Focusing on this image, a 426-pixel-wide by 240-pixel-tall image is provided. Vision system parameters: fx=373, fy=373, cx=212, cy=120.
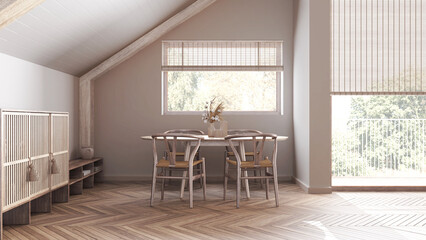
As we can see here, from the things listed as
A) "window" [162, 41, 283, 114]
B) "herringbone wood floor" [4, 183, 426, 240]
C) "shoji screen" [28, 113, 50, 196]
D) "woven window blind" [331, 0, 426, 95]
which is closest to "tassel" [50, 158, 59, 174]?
"shoji screen" [28, 113, 50, 196]

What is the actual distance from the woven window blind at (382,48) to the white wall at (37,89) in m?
3.53

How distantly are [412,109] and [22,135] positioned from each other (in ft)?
23.8

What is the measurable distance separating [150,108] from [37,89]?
1.80m

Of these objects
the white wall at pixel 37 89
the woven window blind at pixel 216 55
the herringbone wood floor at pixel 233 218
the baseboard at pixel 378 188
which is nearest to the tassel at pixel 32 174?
the herringbone wood floor at pixel 233 218

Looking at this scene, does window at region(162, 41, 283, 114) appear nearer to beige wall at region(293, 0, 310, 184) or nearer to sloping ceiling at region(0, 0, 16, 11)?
beige wall at region(293, 0, 310, 184)

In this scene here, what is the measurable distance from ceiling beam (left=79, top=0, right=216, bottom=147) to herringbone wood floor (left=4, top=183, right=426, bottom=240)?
1305 millimetres

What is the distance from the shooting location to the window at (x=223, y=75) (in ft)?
18.7

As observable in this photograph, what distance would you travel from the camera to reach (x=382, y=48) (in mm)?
4770

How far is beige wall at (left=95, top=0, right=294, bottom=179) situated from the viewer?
18.5ft

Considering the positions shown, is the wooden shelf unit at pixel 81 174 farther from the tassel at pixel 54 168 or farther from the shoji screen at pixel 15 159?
the shoji screen at pixel 15 159

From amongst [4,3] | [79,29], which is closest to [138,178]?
[79,29]

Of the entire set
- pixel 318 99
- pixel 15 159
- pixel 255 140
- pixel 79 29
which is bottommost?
pixel 15 159

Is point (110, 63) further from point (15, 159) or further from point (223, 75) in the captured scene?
point (15, 159)

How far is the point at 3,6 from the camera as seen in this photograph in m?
2.55
